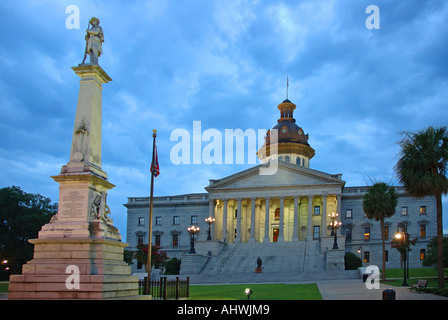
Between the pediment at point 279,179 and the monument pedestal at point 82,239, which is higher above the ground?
the pediment at point 279,179

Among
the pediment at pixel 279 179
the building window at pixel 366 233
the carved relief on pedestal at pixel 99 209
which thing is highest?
the pediment at pixel 279 179

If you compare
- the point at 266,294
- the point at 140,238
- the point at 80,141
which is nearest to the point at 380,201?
the point at 266,294

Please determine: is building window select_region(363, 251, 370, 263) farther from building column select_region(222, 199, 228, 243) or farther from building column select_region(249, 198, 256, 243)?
building column select_region(222, 199, 228, 243)

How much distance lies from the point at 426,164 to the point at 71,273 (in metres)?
24.8

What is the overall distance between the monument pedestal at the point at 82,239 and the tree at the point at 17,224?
5550 centimetres

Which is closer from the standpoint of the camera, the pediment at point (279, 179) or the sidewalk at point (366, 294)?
the sidewalk at point (366, 294)

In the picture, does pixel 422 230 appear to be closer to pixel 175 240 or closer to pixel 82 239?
pixel 175 240

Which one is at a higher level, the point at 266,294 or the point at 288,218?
the point at 288,218

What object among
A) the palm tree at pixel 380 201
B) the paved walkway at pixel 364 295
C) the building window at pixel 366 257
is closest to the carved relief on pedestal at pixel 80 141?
the paved walkway at pixel 364 295

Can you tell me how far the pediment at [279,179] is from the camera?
83.4 m

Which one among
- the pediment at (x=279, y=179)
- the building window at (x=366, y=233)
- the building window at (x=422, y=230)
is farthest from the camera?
the building window at (x=366, y=233)

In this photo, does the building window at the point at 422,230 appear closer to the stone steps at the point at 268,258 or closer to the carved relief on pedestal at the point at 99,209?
the stone steps at the point at 268,258

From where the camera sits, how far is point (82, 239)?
1733 cm

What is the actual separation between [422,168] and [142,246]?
4645 centimetres
